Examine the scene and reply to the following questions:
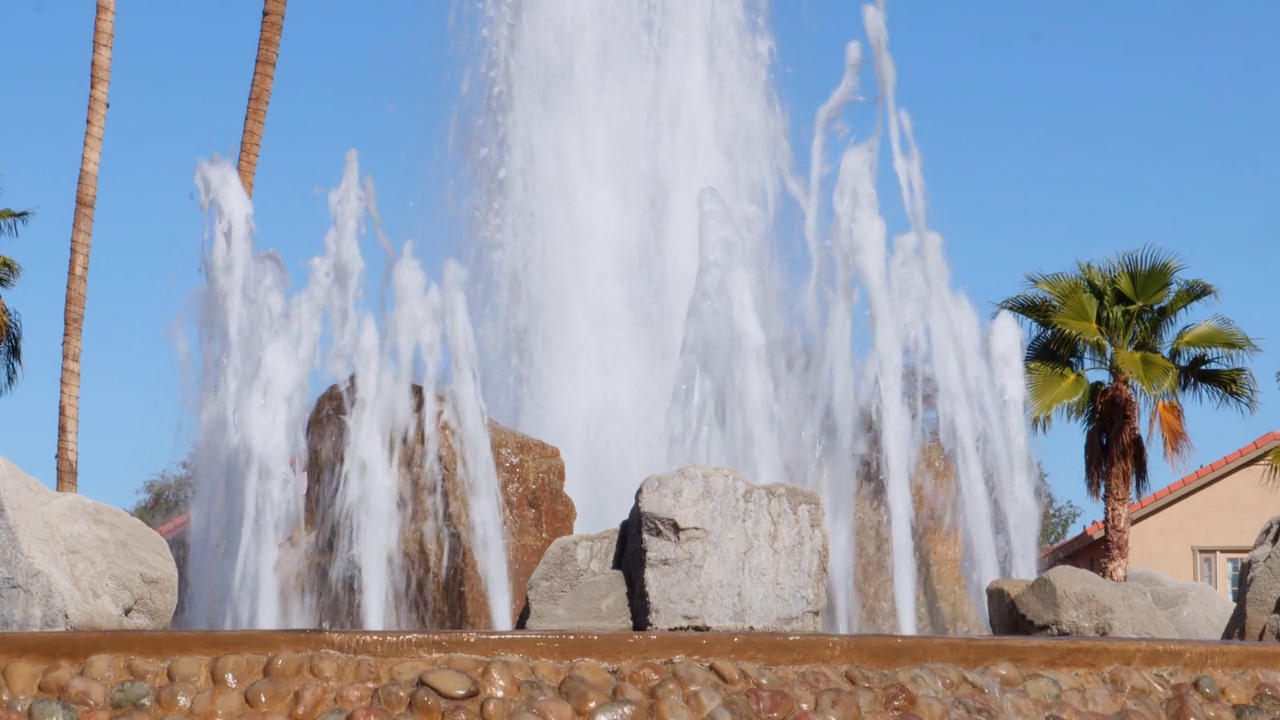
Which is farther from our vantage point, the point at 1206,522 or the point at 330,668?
the point at 1206,522

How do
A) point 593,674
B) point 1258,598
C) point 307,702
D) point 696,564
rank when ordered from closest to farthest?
point 307,702 < point 593,674 < point 1258,598 < point 696,564

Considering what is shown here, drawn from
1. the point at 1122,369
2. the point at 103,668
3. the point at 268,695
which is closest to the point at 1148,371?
the point at 1122,369

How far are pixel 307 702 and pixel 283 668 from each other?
0.57 ft

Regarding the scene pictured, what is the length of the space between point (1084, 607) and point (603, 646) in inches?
216

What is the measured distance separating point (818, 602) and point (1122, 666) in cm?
431

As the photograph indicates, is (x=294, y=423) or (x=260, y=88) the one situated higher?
(x=260, y=88)

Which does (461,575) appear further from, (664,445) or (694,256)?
(694,256)

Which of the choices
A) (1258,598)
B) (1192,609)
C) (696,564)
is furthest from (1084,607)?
(1192,609)

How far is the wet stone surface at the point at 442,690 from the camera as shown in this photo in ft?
18.1

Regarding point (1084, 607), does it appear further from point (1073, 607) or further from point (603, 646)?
point (603, 646)

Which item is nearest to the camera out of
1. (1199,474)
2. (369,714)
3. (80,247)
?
(369,714)

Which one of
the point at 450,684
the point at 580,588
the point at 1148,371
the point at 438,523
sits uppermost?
the point at 1148,371

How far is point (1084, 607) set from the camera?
10.3 metres

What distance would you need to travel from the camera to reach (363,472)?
12.8 m
